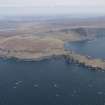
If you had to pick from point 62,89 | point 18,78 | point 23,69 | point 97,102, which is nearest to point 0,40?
point 23,69

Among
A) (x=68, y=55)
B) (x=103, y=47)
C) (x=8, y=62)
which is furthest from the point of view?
(x=103, y=47)

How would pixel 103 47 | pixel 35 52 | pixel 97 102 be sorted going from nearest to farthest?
pixel 97 102
pixel 35 52
pixel 103 47

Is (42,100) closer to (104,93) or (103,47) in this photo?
(104,93)

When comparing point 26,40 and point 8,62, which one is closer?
point 8,62

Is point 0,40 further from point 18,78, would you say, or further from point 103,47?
point 18,78

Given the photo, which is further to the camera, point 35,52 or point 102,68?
point 35,52

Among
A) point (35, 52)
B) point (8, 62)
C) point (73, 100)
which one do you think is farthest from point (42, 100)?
point (35, 52)
